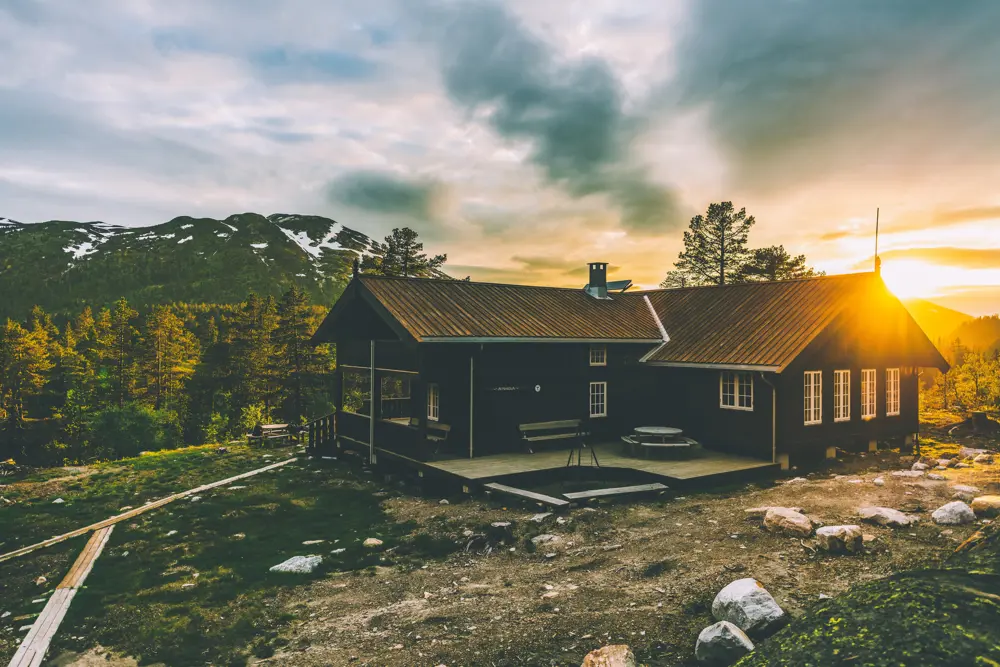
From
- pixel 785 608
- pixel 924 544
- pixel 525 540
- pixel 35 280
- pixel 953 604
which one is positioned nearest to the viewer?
pixel 953 604

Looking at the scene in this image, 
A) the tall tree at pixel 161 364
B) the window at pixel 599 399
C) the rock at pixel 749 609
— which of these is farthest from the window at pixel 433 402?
the tall tree at pixel 161 364

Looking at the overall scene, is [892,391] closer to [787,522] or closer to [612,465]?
[612,465]

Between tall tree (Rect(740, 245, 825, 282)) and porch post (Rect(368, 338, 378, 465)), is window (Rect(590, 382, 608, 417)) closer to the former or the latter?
porch post (Rect(368, 338, 378, 465))

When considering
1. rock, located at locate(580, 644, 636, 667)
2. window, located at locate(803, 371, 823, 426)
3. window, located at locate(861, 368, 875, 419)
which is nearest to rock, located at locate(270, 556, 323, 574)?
rock, located at locate(580, 644, 636, 667)

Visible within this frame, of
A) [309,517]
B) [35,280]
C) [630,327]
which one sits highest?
[35,280]

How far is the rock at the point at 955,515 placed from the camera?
10133mm

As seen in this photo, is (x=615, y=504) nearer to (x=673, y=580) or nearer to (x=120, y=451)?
(x=673, y=580)

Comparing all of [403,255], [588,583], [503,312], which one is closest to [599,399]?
[503,312]

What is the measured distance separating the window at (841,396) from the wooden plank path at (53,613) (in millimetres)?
19281

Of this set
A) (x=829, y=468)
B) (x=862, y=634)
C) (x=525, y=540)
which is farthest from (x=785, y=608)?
(x=829, y=468)

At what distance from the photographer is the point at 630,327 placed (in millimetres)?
20703

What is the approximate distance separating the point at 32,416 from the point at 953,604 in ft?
209

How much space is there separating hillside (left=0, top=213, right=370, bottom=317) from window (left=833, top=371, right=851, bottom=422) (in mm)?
137733

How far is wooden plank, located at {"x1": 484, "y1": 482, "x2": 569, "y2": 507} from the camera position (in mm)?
12500
